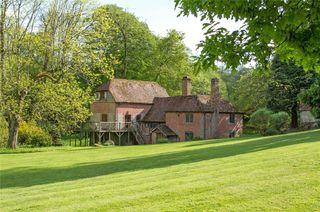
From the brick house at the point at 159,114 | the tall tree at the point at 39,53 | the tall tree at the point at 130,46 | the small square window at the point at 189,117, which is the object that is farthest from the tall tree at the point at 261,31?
the tall tree at the point at 130,46

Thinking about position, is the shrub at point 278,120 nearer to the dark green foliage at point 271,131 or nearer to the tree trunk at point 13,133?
the dark green foliage at point 271,131

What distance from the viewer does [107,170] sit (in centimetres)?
1742

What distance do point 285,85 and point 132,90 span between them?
18.6 meters

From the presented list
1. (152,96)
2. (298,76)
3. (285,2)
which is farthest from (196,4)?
(152,96)

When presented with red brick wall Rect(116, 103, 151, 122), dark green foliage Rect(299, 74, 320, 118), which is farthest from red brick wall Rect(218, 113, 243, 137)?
dark green foliage Rect(299, 74, 320, 118)

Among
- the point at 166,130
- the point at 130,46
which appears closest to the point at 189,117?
the point at 166,130

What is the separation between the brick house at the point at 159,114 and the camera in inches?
1800

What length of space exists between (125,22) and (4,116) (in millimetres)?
28506

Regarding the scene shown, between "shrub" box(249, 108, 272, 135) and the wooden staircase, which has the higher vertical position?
"shrub" box(249, 108, 272, 135)

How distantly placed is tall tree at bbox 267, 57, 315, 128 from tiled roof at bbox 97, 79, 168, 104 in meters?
15.4

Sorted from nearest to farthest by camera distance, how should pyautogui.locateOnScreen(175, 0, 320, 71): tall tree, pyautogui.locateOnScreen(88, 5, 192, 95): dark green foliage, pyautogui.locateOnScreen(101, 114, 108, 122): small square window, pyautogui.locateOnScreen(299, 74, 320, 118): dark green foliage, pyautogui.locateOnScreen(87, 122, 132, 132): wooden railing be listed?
pyautogui.locateOnScreen(175, 0, 320, 71): tall tree
pyautogui.locateOnScreen(299, 74, 320, 118): dark green foliage
pyautogui.locateOnScreen(87, 122, 132, 132): wooden railing
pyautogui.locateOnScreen(101, 114, 108, 122): small square window
pyautogui.locateOnScreen(88, 5, 192, 95): dark green foliage

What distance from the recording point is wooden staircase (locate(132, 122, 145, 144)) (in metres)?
48.4

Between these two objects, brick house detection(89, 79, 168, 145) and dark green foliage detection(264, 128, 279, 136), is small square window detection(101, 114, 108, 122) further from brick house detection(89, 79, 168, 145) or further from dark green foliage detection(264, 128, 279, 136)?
dark green foliage detection(264, 128, 279, 136)

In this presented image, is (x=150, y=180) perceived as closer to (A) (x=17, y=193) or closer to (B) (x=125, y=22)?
(A) (x=17, y=193)
